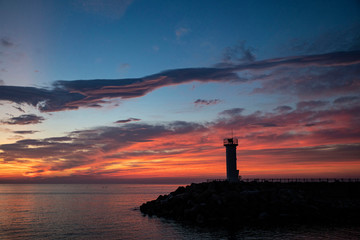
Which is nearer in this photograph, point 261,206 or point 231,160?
point 261,206

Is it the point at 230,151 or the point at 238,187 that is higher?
the point at 230,151

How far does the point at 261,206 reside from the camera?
3919 cm

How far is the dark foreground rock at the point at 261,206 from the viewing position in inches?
1460

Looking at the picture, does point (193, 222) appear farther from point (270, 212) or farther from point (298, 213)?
point (298, 213)

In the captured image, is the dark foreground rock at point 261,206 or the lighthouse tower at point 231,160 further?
the lighthouse tower at point 231,160

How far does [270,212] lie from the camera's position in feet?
125

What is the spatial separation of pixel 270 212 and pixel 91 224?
25130 millimetres

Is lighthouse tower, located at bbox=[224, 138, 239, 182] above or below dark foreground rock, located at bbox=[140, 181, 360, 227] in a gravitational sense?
above

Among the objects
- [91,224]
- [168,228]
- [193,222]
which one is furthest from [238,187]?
[91,224]

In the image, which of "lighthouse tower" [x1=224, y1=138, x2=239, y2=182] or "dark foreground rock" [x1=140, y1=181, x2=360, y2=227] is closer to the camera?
"dark foreground rock" [x1=140, y1=181, x2=360, y2=227]

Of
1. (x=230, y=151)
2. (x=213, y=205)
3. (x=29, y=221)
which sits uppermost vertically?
(x=230, y=151)

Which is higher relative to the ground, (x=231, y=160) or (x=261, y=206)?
(x=231, y=160)

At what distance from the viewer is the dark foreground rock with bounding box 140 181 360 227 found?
3709 centimetres

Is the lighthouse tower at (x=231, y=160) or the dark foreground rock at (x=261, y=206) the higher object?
the lighthouse tower at (x=231, y=160)
